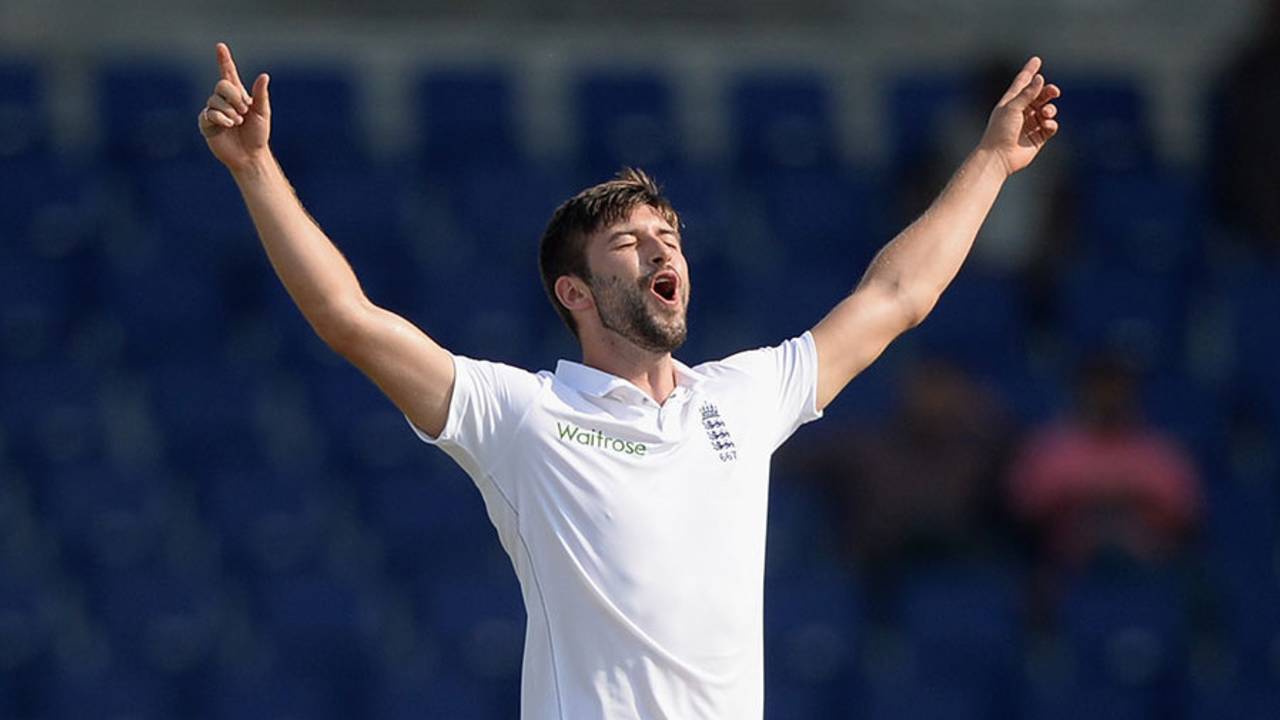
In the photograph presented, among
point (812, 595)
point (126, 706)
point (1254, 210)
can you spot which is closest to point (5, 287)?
point (126, 706)

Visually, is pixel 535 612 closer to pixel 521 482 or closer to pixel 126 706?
pixel 521 482

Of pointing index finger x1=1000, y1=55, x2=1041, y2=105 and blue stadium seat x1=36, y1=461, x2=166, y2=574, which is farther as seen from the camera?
blue stadium seat x1=36, y1=461, x2=166, y2=574

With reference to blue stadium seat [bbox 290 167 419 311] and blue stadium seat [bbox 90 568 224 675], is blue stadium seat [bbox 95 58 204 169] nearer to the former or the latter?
blue stadium seat [bbox 290 167 419 311]

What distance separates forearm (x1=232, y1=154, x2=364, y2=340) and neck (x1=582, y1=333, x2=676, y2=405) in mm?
613

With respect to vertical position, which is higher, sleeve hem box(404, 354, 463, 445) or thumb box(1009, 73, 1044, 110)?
thumb box(1009, 73, 1044, 110)

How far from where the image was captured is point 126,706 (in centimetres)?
962

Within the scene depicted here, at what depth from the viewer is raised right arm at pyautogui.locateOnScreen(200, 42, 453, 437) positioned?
4.56 m

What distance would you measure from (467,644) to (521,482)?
210 inches

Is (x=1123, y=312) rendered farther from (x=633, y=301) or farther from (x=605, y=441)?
(x=605, y=441)

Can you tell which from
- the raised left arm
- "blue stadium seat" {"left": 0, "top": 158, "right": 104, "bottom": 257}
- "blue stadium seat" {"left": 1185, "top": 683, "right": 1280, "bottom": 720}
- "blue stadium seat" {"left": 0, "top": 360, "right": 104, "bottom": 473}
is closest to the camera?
the raised left arm

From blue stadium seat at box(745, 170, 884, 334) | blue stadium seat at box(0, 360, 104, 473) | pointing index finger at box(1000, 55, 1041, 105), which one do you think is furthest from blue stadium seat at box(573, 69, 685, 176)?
pointing index finger at box(1000, 55, 1041, 105)

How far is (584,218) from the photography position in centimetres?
497

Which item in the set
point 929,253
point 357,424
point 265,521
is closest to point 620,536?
point 929,253

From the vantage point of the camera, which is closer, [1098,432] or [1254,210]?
[1098,432]
